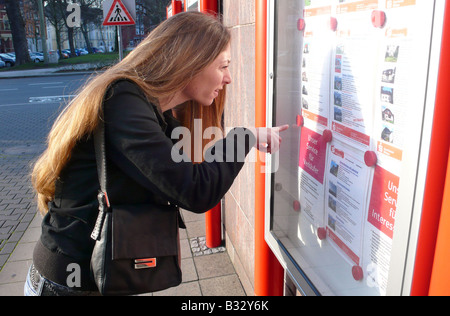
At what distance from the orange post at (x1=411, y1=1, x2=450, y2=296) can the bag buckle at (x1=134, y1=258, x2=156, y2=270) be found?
2.81ft

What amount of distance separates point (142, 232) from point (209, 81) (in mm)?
600

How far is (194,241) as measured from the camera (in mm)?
3963

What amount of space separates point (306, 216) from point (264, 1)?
2.85ft

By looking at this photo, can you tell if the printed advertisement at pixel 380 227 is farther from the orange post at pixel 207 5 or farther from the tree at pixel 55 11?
the tree at pixel 55 11

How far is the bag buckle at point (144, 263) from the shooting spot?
4.69 ft

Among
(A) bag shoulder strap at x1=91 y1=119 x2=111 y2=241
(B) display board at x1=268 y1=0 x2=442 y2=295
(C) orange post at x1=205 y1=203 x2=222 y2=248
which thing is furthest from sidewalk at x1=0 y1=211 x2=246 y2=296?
(A) bag shoulder strap at x1=91 y1=119 x2=111 y2=241

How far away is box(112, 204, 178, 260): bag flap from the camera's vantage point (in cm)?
139

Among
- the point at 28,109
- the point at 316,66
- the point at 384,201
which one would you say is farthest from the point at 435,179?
the point at 28,109

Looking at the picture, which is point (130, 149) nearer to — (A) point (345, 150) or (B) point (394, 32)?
(A) point (345, 150)

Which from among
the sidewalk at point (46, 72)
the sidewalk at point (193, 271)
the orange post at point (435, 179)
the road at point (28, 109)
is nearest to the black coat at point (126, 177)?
the orange post at point (435, 179)

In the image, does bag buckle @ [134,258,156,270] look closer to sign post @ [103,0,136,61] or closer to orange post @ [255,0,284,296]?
orange post @ [255,0,284,296]

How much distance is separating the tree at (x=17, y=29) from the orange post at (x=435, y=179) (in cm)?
3392

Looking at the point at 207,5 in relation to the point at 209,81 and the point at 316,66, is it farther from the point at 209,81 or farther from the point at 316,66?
the point at 316,66
